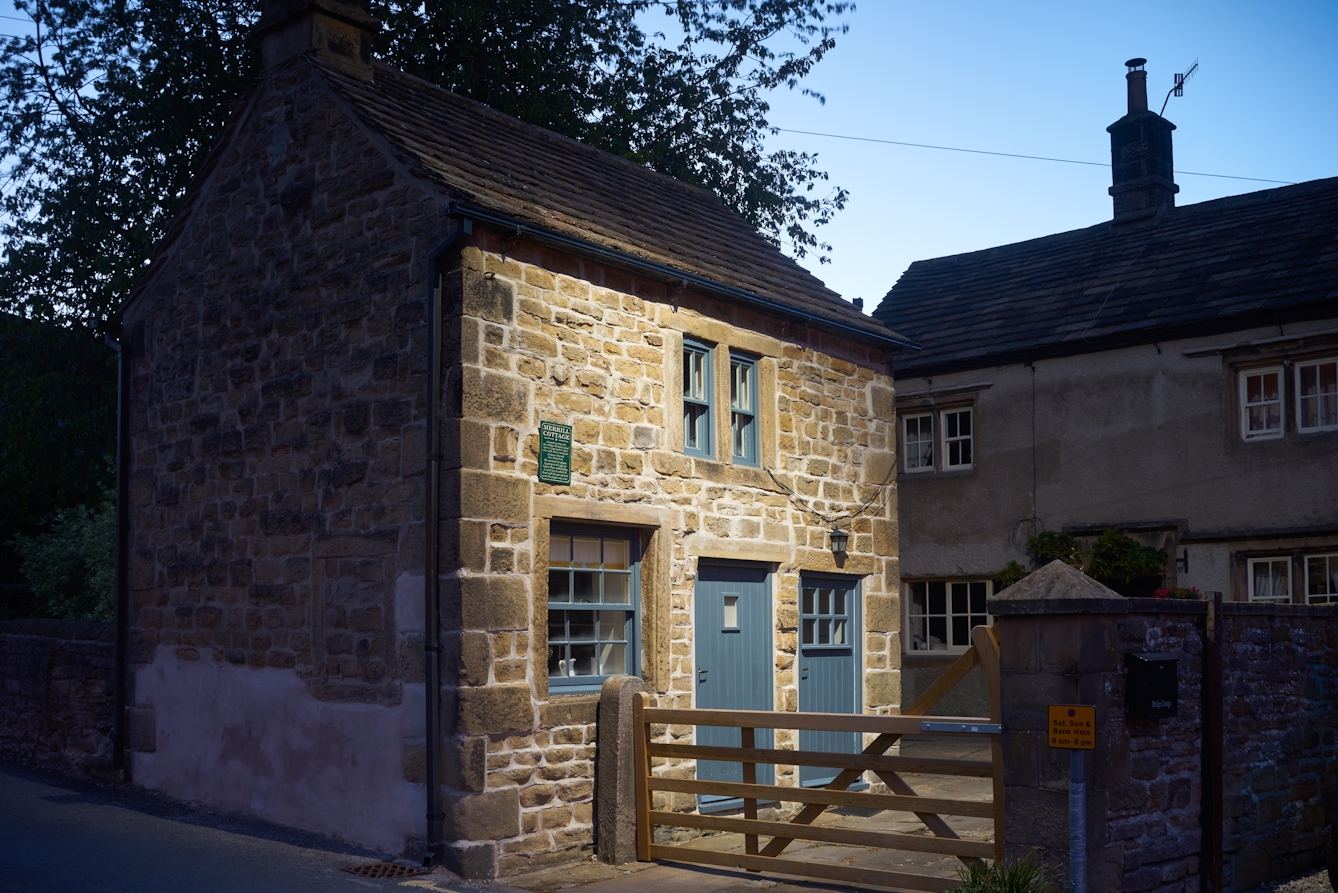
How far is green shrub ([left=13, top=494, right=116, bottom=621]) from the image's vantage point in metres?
16.4

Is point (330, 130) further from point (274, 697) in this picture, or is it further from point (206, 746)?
point (206, 746)

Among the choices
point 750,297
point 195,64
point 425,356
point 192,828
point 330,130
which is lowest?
point 192,828

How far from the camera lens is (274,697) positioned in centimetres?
1051

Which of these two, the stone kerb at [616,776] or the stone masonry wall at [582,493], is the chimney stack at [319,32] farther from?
the stone kerb at [616,776]

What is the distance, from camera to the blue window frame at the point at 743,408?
39.1 ft

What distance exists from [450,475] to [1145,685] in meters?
4.79

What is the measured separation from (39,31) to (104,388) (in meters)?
5.36

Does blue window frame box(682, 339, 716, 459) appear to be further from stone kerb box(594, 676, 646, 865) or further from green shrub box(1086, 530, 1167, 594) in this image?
green shrub box(1086, 530, 1167, 594)

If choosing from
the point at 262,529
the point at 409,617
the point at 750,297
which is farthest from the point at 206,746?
the point at 750,297

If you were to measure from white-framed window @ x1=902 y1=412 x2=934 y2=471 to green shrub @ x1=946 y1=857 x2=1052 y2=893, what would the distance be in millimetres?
13231

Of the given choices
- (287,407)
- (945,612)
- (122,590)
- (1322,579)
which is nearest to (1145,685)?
(287,407)

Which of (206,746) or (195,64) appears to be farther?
(195,64)

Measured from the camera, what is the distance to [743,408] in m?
12.0

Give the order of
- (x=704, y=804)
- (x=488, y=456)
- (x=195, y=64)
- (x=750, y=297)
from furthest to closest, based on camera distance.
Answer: (x=195, y=64) → (x=750, y=297) → (x=704, y=804) → (x=488, y=456)
